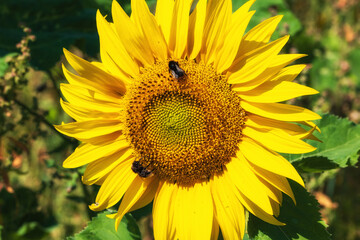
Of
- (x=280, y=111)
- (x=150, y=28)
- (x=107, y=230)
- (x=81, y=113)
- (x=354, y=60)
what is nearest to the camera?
(x=280, y=111)

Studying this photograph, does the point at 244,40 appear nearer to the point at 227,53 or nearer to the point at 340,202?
the point at 227,53

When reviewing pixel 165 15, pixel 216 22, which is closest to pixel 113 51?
pixel 165 15

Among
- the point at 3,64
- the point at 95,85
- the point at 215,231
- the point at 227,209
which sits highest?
the point at 3,64

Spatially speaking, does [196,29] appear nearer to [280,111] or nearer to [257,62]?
[257,62]

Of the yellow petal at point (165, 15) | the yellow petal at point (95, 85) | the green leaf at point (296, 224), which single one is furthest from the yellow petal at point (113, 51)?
the green leaf at point (296, 224)

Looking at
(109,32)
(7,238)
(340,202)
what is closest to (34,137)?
(7,238)

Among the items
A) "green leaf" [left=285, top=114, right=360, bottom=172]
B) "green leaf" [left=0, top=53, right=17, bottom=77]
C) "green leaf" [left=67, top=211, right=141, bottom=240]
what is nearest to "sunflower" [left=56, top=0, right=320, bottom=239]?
"green leaf" [left=67, top=211, right=141, bottom=240]
